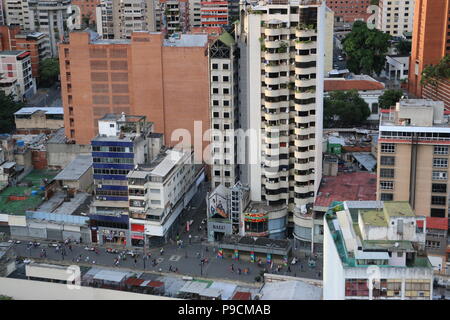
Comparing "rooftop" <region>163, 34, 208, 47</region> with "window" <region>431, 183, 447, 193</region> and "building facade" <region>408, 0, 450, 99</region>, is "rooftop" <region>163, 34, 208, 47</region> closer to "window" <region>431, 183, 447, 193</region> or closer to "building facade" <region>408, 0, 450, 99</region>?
"window" <region>431, 183, 447, 193</region>

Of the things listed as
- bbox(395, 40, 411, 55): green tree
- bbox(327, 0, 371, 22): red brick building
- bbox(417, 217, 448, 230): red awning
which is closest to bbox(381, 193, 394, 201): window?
bbox(417, 217, 448, 230): red awning

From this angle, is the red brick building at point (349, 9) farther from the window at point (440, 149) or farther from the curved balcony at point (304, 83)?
the window at point (440, 149)

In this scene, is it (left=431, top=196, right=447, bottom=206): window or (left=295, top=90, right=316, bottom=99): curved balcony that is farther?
(left=295, top=90, right=316, bottom=99): curved balcony

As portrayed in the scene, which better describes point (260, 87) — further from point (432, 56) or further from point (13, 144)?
point (432, 56)

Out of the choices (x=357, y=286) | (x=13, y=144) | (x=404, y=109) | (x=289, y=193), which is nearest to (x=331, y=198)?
(x=289, y=193)

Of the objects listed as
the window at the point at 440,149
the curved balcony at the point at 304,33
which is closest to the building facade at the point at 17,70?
the curved balcony at the point at 304,33
